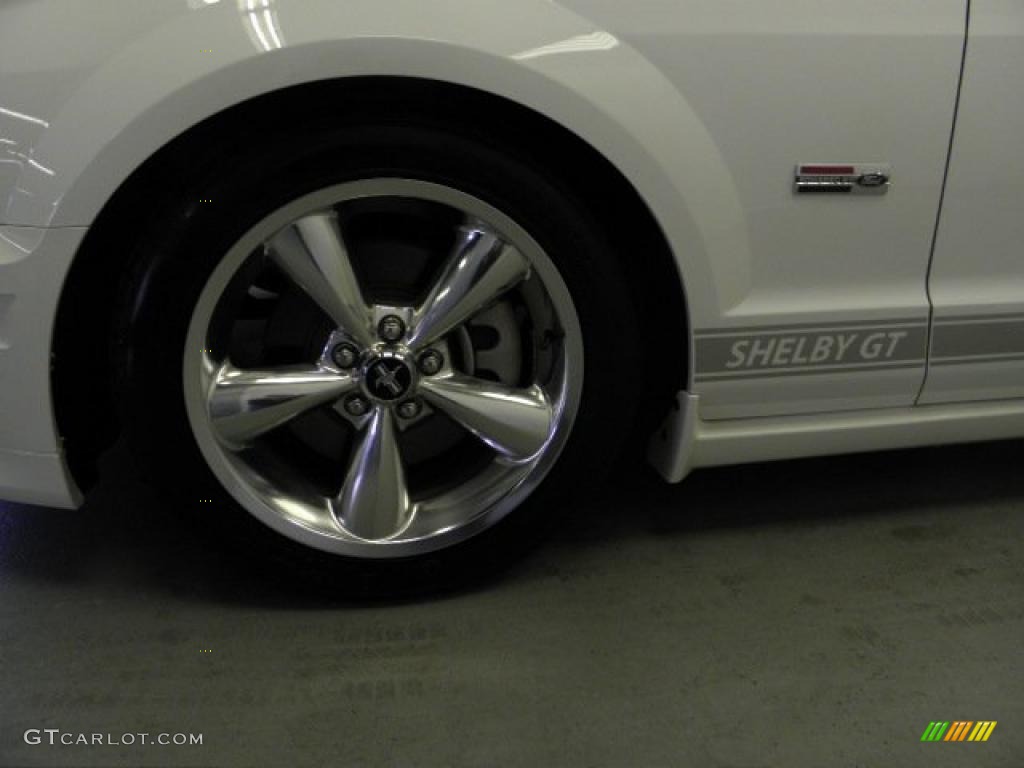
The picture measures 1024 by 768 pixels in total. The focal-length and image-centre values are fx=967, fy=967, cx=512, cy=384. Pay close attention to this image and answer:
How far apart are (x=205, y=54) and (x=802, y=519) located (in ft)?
4.78

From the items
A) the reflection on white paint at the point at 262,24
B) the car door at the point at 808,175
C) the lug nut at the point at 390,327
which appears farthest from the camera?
the lug nut at the point at 390,327

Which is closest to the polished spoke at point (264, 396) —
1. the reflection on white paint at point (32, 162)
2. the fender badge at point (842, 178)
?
the reflection on white paint at point (32, 162)

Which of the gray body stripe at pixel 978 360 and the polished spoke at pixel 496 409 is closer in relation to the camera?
the polished spoke at pixel 496 409

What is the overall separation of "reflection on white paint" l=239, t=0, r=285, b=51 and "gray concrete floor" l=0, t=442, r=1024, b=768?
95 cm

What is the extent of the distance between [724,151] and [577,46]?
29 cm

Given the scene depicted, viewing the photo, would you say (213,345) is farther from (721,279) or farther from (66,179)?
(721,279)

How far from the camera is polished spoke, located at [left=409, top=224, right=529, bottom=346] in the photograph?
1.59 meters

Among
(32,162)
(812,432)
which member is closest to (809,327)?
(812,432)

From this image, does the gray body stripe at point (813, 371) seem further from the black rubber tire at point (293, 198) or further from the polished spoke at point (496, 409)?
the polished spoke at point (496, 409)

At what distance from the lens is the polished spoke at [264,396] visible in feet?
5.23

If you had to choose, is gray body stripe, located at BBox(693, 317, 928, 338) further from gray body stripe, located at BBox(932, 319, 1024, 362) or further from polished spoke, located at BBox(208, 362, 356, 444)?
polished spoke, located at BBox(208, 362, 356, 444)

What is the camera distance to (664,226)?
156 cm

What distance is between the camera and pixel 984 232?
1686 millimetres

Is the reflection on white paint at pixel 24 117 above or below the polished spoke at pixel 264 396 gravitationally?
above
